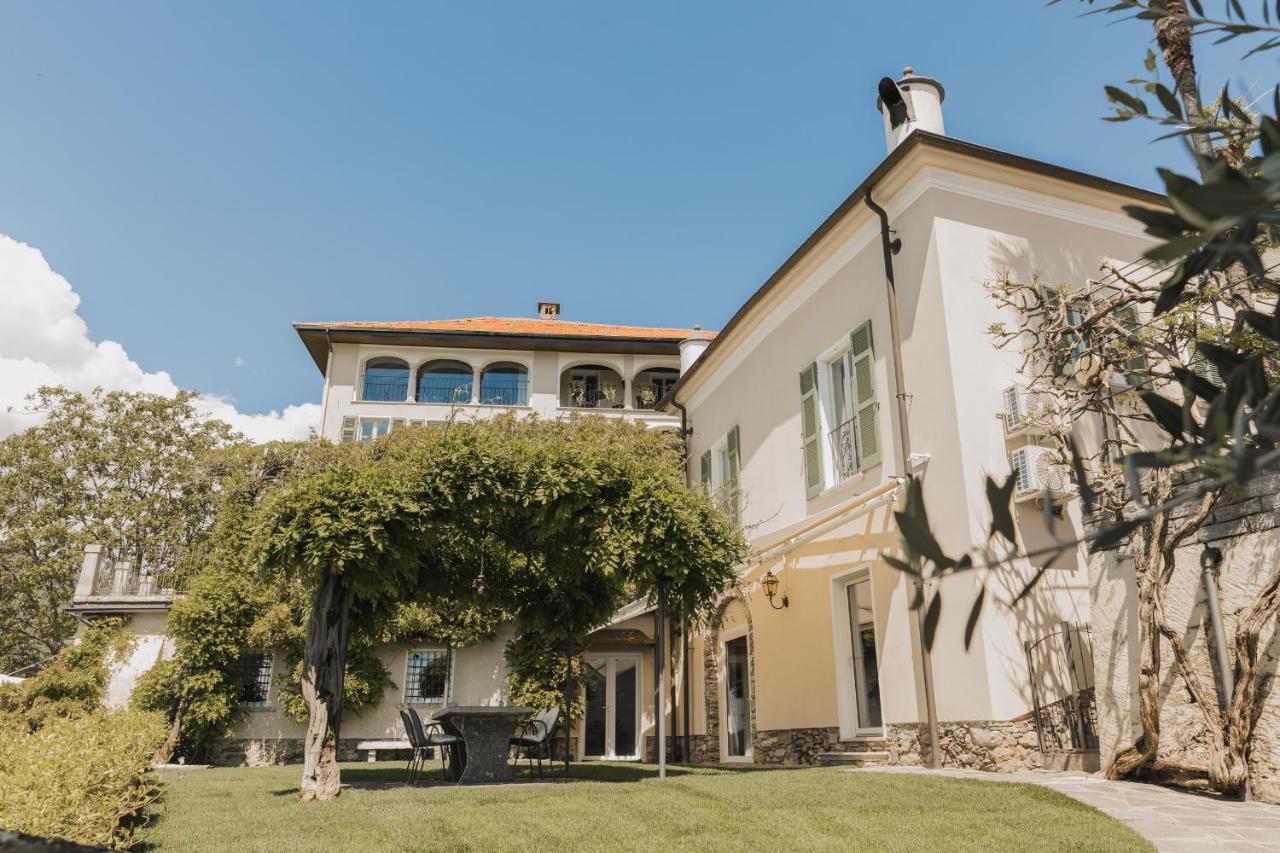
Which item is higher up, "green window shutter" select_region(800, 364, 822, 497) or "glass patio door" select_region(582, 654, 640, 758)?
"green window shutter" select_region(800, 364, 822, 497)

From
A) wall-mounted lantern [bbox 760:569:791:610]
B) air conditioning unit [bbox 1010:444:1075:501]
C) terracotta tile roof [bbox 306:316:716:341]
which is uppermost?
terracotta tile roof [bbox 306:316:716:341]

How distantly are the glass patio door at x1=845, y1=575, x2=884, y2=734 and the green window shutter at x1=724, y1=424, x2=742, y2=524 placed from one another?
3.60 metres

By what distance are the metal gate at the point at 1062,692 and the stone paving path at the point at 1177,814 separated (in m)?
1.03

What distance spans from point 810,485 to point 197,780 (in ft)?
31.3

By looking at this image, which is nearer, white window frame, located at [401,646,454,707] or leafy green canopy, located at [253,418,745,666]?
leafy green canopy, located at [253,418,745,666]

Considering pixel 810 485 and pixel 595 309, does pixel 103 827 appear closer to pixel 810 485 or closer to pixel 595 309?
pixel 810 485

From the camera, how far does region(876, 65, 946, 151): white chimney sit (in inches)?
451

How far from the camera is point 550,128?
11930 millimetres

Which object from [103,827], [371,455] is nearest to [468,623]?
[371,455]

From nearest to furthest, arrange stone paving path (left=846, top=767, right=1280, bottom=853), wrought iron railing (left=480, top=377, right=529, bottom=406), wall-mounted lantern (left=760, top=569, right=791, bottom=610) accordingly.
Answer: stone paving path (left=846, top=767, right=1280, bottom=853) < wall-mounted lantern (left=760, top=569, right=791, bottom=610) < wrought iron railing (left=480, top=377, right=529, bottom=406)

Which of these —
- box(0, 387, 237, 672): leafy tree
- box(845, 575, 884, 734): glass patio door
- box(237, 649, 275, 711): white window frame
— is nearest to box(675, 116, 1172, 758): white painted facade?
box(845, 575, 884, 734): glass patio door

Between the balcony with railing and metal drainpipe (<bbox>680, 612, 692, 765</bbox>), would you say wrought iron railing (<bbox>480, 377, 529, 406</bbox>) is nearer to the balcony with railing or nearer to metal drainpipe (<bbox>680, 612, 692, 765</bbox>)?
the balcony with railing

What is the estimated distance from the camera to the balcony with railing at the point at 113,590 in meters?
20.0

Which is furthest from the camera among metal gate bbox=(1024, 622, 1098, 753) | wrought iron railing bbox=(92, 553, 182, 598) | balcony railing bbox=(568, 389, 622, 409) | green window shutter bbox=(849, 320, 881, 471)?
balcony railing bbox=(568, 389, 622, 409)
